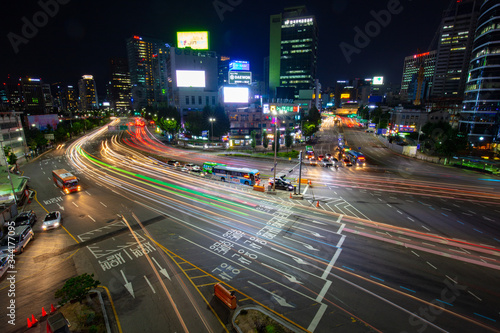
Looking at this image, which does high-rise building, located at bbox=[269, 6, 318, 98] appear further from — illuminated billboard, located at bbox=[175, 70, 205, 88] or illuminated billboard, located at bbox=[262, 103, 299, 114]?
illuminated billboard, located at bbox=[175, 70, 205, 88]

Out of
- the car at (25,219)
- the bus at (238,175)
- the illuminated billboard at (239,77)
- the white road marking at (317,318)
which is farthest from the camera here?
the illuminated billboard at (239,77)

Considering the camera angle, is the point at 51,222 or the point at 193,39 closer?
the point at 51,222

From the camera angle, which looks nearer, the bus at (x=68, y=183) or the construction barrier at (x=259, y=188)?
the bus at (x=68, y=183)

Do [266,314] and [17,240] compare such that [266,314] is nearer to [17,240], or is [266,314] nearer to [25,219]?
[17,240]

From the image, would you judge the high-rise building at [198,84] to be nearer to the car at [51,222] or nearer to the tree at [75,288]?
the car at [51,222]

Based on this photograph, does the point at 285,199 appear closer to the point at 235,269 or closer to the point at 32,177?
the point at 235,269

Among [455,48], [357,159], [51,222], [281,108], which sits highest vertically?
[455,48]

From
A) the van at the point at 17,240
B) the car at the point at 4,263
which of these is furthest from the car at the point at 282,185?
the car at the point at 4,263

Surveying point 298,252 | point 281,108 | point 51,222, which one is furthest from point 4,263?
point 281,108

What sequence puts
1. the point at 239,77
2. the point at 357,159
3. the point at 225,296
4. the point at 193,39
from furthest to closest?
1. the point at 193,39
2. the point at 239,77
3. the point at 357,159
4. the point at 225,296
